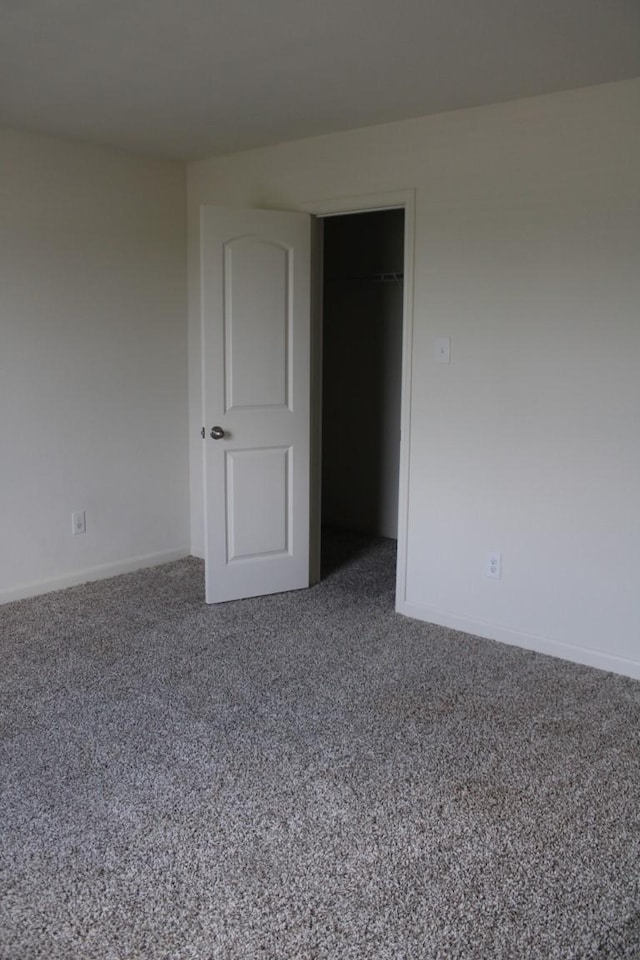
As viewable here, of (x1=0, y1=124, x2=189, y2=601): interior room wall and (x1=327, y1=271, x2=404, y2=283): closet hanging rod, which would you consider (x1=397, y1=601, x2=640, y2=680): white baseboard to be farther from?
(x1=327, y1=271, x2=404, y2=283): closet hanging rod

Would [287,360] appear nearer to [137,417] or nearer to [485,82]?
[137,417]

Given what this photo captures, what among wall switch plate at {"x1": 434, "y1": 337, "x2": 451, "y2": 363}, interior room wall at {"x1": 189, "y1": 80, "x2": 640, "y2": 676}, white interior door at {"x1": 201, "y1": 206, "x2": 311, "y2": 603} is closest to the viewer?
interior room wall at {"x1": 189, "y1": 80, "x2": 640, "y2": 676}

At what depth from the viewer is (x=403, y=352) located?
396 cm

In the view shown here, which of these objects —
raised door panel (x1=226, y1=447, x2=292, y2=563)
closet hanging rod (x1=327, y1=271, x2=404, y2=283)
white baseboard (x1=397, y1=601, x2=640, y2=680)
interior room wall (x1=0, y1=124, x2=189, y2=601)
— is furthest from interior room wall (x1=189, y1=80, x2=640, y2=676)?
closet hanging rod (x1=327, y1=271, x2=404, y2=283)

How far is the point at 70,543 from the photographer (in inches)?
177

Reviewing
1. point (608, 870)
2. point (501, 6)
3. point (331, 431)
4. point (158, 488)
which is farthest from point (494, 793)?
point (331, 431)

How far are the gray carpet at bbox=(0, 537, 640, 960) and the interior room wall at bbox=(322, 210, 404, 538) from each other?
1.94 m

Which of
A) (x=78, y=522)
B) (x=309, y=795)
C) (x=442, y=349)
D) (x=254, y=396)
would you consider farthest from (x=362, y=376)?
(x=309, y=795)

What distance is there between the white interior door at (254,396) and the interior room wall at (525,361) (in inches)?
18.9

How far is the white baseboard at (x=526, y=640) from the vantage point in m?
3.43

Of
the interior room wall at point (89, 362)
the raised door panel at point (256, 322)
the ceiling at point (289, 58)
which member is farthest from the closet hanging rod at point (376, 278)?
the ceiling at point (289, 58)

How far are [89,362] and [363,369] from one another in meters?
2.07

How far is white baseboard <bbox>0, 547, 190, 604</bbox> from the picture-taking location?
14.1 feet

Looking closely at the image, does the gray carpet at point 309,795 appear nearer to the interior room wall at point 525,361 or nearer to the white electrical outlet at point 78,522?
the interior room wall at point 525,361
